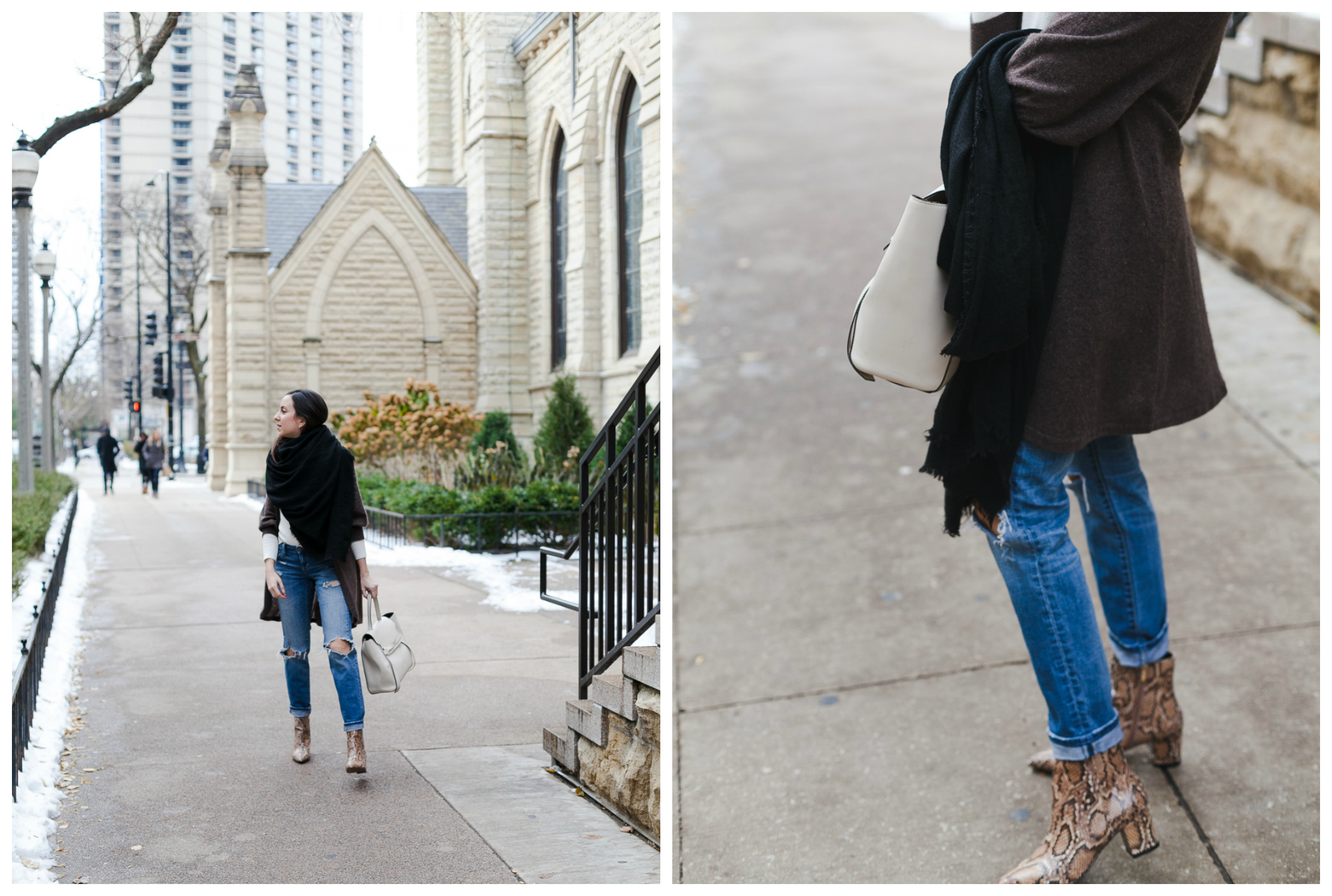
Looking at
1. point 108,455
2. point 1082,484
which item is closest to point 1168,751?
point 1082,484

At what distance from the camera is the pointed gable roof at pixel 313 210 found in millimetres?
24328

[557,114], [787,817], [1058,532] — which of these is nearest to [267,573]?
[787,817]

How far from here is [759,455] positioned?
545cm

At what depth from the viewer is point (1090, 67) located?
7.53 ft

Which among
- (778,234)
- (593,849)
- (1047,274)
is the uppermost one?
(778,234)

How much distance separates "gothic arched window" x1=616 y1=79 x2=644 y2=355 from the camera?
1723cm

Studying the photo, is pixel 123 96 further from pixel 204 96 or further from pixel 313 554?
pixel 313 554

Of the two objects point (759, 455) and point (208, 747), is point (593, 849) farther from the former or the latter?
point (759, 455)

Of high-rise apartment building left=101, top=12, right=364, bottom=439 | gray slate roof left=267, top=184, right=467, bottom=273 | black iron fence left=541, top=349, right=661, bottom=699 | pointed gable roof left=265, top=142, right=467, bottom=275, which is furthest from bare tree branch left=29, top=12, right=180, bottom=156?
gray slate roof left=267, top=184, right=467, bottom=273

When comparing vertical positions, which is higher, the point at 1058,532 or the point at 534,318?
the point at 534,318

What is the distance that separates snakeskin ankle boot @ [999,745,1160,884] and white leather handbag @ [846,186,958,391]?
973 millimetres

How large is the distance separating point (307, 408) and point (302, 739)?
1291 mm

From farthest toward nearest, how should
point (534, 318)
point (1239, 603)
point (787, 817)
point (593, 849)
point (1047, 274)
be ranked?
point (534, 318)
point (1239, 603)
point (593, 849)
point (787, 817)
point (1047, 274)
